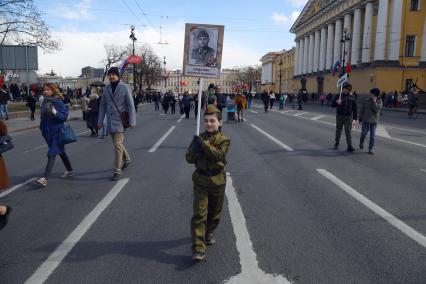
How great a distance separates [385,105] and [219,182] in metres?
45.3

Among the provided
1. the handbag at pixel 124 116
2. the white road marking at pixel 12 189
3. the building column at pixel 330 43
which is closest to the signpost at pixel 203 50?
the handbag at pixel 124 116

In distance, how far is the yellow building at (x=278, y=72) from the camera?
108 metres

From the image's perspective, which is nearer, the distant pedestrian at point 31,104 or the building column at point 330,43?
the distant pedestrian at point 31,104

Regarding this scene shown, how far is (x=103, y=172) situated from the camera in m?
8.42

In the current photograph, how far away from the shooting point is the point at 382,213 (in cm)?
566

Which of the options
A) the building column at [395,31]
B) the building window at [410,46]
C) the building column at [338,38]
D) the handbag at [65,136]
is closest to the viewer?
the handbag at [65,136]

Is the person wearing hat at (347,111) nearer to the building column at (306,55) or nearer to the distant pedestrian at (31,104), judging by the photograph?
the distant pedestrian at (31,104)

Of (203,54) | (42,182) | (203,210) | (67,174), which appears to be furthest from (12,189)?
(203,210)

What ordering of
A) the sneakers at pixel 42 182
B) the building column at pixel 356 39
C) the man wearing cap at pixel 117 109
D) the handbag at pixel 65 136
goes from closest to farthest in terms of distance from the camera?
the sneakers at pixel 42 182 → the handbag at pixel 65 136 → the man wearing cap at pixel 117 109 → the building column at pixel 356 39

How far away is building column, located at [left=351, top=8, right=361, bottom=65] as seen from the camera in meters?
56.7

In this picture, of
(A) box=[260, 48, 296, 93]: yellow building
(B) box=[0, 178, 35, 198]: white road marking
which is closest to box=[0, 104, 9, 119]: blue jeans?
(B) box=[0, 178, 35, 198]: white road marking

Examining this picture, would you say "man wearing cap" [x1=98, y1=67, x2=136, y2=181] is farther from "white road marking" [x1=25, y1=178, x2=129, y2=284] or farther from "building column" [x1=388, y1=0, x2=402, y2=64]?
"building column" [x1=388, y1=0, x2=402, y2=64]

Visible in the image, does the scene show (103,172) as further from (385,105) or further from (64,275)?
(385,105)

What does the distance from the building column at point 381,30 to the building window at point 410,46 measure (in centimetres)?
288
